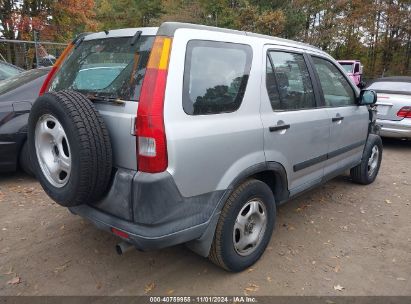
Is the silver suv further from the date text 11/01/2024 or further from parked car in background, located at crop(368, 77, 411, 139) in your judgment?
parked car in background, located at crop(368, 77, 411, 139)

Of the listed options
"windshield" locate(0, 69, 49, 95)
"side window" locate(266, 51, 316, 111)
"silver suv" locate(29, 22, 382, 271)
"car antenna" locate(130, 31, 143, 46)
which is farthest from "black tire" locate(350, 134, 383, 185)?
"windshield" locate(0, 69, 49, 95)

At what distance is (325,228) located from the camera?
386 cm

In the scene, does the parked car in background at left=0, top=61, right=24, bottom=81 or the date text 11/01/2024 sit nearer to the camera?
the date text 11/01/2024

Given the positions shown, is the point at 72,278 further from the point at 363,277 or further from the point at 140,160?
the point at 363,277

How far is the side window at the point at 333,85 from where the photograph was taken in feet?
12.6

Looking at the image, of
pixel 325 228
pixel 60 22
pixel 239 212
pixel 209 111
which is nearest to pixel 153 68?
pixel 209 111

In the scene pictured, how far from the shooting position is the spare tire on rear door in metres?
2.27

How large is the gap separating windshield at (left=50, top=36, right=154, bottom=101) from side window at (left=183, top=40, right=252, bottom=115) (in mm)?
314

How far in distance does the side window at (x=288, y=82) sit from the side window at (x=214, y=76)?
12.0 inches

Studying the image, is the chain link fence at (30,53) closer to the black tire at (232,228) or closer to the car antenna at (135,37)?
the car antenna at (135,37)

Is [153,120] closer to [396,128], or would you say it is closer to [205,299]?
[205,299]

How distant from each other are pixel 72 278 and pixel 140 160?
1320 millimetres

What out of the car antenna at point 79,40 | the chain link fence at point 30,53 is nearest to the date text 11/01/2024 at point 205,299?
Answer: the car antenna at point 79,40

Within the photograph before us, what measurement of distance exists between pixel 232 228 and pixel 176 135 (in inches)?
37.0
